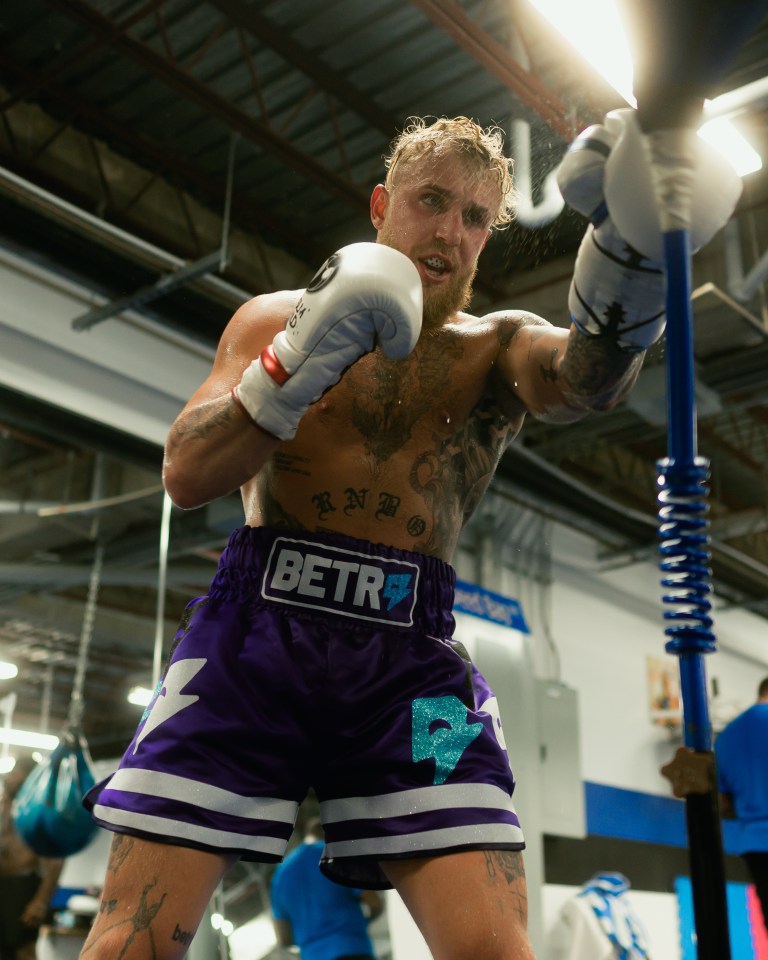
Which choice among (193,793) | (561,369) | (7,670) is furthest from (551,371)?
(7,670)

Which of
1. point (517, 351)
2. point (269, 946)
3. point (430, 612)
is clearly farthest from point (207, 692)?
point (269, 946)

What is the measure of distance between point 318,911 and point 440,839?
264cm

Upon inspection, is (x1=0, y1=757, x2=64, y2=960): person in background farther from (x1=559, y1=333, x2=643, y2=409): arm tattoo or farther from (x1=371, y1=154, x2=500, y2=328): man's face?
(x1=559, y1=333, x2=643, y2=409): arm tattoo

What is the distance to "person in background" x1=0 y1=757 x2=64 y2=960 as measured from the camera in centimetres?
405

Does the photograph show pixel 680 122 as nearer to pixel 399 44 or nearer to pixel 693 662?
pixel 693 662

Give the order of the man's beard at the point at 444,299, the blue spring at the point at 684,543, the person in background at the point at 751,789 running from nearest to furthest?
the blue spring at the point at 684,543
the man's beard at the point at 444,299
the person in background at the point at 751,789

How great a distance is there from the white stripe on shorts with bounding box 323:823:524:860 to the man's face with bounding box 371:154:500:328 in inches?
26.4

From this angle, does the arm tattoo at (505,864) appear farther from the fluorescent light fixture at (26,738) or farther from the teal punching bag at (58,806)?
the fluorescent light fixture at (26,738)

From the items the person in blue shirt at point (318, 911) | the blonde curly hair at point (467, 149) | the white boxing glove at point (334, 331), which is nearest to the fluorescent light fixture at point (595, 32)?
the blonde curly hair at point (467, 149)

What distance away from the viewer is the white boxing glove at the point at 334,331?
1.14 metres

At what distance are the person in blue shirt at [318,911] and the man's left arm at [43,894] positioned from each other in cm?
106

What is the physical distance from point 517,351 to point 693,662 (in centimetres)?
73

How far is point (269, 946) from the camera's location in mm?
4781

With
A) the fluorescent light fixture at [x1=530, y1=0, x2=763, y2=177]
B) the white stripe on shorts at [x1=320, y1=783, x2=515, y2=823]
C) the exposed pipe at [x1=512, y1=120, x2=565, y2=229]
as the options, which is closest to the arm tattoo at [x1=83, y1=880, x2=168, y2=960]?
the white stripe on shorts at [x1=320, y1=783, x2=515, y2=823]
